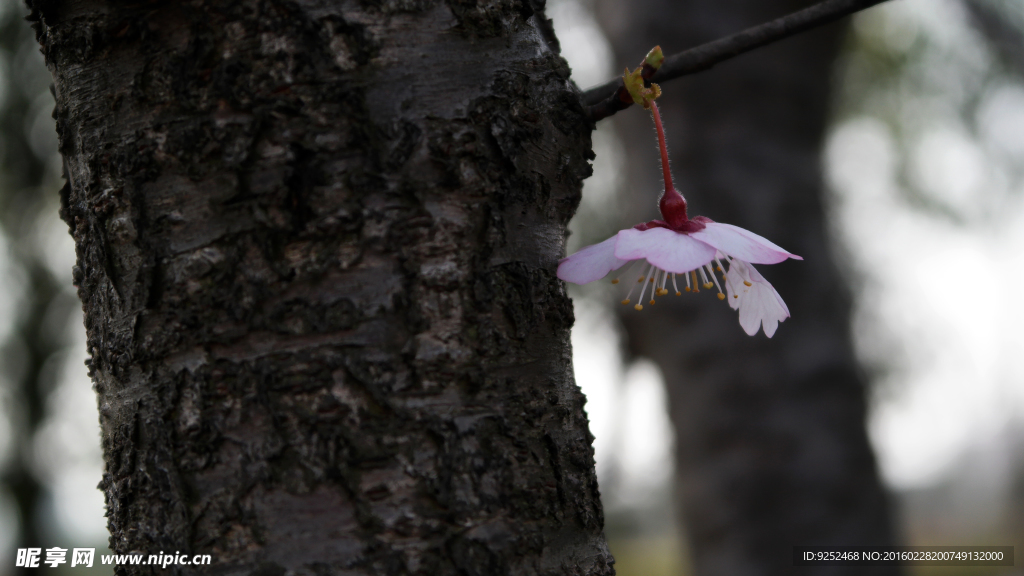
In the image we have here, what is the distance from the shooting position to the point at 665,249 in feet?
2.65

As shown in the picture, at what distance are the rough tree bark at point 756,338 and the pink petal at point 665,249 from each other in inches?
95.7

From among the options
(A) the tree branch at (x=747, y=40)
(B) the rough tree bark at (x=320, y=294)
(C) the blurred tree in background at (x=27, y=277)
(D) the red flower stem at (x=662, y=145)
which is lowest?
(B) the rough tree bark at (x=320, y=294)

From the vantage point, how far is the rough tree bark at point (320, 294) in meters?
0.66

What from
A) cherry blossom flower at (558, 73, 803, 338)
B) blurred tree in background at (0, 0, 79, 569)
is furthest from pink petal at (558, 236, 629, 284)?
blurred tree in background at (0, 0, 79, 569)

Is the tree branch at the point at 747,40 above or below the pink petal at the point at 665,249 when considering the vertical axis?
above

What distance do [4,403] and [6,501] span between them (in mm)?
1299

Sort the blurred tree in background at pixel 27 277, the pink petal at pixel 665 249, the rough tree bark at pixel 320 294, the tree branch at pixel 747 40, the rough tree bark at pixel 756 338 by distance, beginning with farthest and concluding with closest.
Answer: the blurred tree in background at pixel 27 277 → the rough tree bark at pixel 756 338 → the tree branch at pixel 747 40 → the pink petal at pixel 665 249 → the rough tree bark at pixel 320 294

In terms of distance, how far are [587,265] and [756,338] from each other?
2.51 meters

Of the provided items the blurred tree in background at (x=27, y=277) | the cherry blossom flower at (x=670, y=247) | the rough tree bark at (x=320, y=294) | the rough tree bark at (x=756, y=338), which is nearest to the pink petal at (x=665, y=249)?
the cherry blossom flower at (x=670, y=247)

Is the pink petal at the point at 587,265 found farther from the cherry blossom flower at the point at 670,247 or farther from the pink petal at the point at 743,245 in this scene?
the pink petal at the point at 743,245

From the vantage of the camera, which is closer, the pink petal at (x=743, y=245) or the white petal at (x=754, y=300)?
the pink petal at (x=743, y=245)

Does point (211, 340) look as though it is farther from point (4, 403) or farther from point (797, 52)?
point (4, 403)

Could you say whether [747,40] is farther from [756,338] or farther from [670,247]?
[756,338]

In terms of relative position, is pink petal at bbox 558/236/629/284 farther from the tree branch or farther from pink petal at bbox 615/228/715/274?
the tree branch
